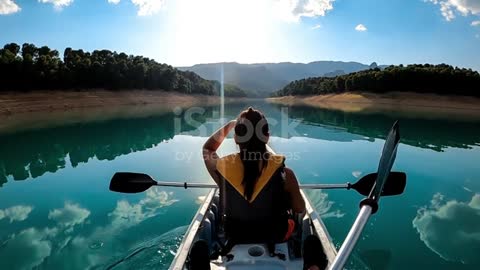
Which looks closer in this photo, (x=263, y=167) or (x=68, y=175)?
(x=263, y=167)

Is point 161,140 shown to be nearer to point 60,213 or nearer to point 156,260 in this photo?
point 60,213

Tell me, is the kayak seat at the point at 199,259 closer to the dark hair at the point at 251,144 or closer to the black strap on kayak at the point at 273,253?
the dark hair at the point at 251,144

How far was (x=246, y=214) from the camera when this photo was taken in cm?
359

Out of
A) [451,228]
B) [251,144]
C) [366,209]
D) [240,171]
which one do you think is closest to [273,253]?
[240,171]

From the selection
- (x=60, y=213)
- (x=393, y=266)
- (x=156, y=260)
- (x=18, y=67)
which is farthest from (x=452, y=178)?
(x=18, y=67)

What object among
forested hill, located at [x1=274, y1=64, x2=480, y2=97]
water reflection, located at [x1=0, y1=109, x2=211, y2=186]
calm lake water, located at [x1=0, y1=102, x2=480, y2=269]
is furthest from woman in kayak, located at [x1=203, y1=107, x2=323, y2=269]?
forested hill, located at [x1=274, y1=64, x2=480, y2=97]

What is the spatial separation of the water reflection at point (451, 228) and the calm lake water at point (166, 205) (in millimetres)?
24

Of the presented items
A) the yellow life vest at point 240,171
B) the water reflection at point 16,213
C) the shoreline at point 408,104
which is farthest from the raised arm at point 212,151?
the shoreline at point 408,104

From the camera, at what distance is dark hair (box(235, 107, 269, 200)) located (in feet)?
11.0

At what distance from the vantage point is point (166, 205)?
885 cm

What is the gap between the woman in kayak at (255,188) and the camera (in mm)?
3387

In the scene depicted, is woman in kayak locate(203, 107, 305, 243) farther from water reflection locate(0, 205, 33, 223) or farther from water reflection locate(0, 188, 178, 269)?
water reflection locate(0, 205, 33, 223)

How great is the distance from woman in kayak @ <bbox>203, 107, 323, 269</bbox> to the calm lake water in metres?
→ 2.71

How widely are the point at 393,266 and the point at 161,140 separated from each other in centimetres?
1633
